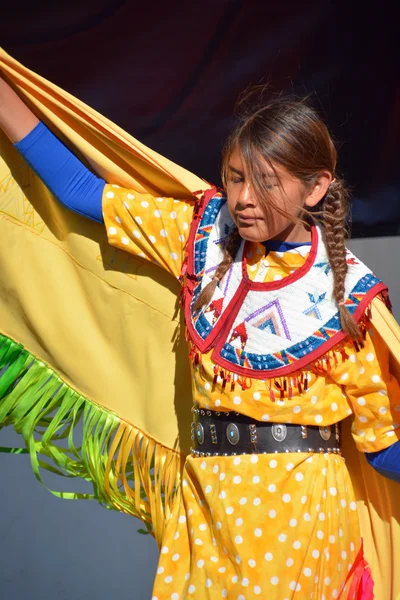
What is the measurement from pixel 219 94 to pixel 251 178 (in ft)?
1.76

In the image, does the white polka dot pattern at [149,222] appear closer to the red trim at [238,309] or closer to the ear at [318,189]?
the red trim at [238,309]

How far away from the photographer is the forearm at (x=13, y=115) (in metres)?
1.51

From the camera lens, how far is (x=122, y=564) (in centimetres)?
237

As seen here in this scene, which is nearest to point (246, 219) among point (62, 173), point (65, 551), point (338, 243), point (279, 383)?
point (338, 243)

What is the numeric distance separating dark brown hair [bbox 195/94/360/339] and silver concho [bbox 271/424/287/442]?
0.19 meters

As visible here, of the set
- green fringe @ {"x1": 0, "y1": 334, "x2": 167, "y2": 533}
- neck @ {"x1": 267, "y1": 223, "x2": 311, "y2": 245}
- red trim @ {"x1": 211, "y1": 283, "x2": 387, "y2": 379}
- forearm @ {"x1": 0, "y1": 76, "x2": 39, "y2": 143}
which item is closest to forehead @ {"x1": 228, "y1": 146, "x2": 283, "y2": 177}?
neck @ {"x1": 267, "y1": 223, "x2": 311, "y2": 245}

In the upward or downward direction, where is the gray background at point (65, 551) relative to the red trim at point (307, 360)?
downward

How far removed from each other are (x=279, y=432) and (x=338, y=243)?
1.07 ft

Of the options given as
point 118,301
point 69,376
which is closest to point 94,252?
point 118,301

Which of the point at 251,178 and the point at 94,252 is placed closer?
the point at 251,178

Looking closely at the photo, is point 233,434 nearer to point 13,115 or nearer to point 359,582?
point 359,582

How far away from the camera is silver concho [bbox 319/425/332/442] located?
1.43m

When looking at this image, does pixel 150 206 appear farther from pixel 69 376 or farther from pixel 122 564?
pixel 122 564

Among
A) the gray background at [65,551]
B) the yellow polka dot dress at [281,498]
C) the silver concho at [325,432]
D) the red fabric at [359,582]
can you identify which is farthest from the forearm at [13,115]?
→ the gray background at [65,551]
